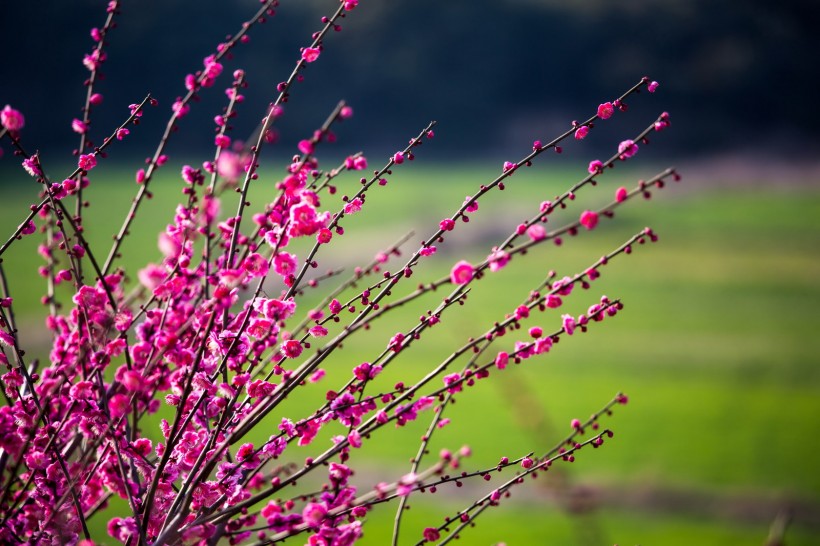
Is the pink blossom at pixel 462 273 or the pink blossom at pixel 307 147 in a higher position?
the pink blossom at pixel 307 147

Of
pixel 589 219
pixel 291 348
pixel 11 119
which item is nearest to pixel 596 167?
pixel 589 219

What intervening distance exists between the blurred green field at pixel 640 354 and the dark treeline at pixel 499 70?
3.00 meters

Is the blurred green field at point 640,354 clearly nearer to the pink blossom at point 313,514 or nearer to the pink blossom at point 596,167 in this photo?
the pink blossom at point 313,514

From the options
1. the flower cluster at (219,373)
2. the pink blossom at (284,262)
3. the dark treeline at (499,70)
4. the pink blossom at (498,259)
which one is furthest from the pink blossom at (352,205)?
the dark treeline at (499,70)

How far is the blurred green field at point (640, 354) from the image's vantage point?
6902 mm

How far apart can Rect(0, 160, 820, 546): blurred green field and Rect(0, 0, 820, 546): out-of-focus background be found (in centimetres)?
4

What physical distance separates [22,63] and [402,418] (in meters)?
22.9

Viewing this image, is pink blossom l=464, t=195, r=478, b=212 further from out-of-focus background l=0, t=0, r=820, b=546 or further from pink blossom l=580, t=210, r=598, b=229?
out-of-focus background l=0, t=0, r=820, b=546

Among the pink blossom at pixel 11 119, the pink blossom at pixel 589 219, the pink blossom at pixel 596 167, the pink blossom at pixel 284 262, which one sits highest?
the pink blossom at pixel 11 119

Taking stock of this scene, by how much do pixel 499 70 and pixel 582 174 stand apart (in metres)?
4.65

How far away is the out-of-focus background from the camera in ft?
26.7

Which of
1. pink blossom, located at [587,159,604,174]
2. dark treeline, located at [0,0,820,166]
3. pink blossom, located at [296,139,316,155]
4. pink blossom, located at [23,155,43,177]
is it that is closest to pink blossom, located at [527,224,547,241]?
pink blossom, located at [587,159,604,174]

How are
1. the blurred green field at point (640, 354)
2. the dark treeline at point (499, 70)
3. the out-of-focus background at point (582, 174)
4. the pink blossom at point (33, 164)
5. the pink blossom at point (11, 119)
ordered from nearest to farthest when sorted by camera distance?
the pink blossom at point (11, 119), the pink blossom at point (33, 164), the blurred green field at point (640, 354), the out-of-focus background at point (582, 174), the dark treeline at point (499, 70)

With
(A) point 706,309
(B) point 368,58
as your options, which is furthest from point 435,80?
(A) point 706,309
